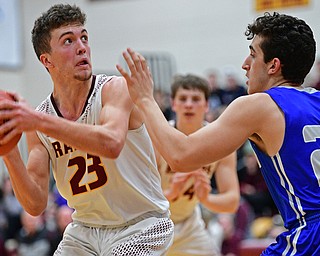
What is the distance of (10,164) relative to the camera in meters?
3.98

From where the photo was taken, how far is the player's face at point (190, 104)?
6.16 m

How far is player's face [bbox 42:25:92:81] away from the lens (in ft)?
13.8

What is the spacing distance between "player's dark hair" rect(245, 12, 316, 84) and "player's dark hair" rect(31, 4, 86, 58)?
1.27 metres

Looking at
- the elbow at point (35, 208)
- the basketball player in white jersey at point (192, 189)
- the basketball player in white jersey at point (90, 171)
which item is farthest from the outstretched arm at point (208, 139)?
the basketball player in white jersey at point (192, 189)

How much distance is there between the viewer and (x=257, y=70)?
12.4ft

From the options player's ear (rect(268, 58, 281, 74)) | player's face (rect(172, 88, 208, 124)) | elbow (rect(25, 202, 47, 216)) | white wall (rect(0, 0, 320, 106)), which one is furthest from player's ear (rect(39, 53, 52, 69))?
white wall (rect(0, 0, 320, 106))

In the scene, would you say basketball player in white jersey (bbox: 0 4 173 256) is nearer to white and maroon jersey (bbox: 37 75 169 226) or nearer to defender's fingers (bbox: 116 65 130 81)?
white and maroon jersey (bbox: 37 75 169 226)

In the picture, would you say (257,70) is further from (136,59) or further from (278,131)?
(136,59)

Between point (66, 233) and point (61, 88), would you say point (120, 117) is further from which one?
point (66, 233)

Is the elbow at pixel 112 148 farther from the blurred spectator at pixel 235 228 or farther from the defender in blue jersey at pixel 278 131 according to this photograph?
the blurred spectator at pixel 235 228

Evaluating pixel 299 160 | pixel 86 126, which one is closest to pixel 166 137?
pixel 86 126

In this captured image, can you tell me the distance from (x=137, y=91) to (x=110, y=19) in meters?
14.5

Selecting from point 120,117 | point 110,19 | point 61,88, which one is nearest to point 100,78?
point 61,88

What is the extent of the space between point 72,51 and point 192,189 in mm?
2345
